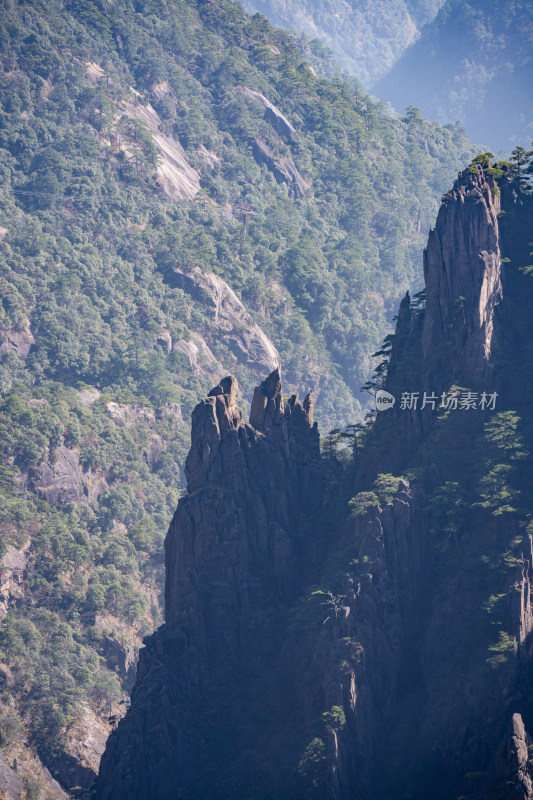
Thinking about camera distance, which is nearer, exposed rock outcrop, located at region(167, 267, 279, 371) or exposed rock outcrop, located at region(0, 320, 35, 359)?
exposed rock outcrop, located at region(0, 320, 35, 359)

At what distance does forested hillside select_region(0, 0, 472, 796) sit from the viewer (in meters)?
104

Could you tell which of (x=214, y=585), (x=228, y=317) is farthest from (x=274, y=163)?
(x=214, y=585)

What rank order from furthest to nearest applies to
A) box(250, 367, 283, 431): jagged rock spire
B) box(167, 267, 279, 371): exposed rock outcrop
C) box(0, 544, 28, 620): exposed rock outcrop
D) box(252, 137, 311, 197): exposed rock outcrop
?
box(252, 137, 311, 197): exposed rock outcrop, box(167, 267, 279, 371): exposed rock outcrop, box(0, 544, 28, 620): exposed rock outcrop, box(250, 367, 283, 431): jagged rock spire

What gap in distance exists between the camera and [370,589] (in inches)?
2729

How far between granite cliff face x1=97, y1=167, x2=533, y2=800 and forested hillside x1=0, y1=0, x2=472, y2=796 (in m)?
11.3

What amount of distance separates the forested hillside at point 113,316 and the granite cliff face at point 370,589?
11.3m

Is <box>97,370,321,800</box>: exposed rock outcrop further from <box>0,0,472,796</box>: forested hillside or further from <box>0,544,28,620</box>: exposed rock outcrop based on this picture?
<box>0,544,28,620</box>: exposed rock outcrop

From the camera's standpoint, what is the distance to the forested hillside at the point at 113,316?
342 ft

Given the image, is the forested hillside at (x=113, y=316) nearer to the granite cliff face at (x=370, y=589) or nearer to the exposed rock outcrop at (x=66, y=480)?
the exposed rock outcrop at (x=66, y=480)

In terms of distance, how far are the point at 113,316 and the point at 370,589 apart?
294 ft

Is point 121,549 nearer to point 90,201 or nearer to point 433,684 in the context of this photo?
point 433,684

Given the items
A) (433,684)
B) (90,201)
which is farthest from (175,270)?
(433,684)

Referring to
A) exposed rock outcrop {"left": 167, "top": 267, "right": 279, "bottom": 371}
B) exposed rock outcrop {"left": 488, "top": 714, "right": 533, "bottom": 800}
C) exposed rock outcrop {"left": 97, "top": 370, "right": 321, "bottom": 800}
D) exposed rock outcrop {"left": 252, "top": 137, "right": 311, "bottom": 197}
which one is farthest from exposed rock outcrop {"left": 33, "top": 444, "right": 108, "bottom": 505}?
exposed rock outcrop {"left": 252, "top": 137, "right": 311, "bottom": 197}

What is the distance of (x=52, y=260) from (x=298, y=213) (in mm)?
52583
